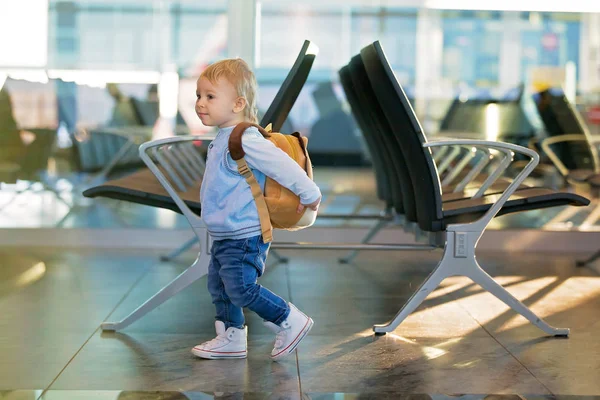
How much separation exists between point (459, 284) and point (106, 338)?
183 cm

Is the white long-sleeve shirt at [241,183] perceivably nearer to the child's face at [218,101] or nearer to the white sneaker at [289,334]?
the child's face at [218,101]

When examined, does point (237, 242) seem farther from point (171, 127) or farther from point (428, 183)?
point (171, 127)

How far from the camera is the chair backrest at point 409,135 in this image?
10.7ft

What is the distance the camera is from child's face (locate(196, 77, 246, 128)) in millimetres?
2898

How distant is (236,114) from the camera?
9.68 feet

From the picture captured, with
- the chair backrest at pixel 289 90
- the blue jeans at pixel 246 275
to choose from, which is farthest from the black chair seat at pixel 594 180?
the blue jeans at pixel 246 275

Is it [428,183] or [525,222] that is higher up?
[428,183]

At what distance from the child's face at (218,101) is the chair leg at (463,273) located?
0.98 metres

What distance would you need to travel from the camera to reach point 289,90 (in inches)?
139

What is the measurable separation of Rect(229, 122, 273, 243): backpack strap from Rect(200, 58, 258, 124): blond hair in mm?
99

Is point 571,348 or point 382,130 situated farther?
point 382,130

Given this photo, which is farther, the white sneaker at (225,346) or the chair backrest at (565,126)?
A: the chair backrest at (565,126)

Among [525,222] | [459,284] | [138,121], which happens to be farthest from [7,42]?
[525,222]

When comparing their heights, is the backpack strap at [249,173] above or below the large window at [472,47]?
below
